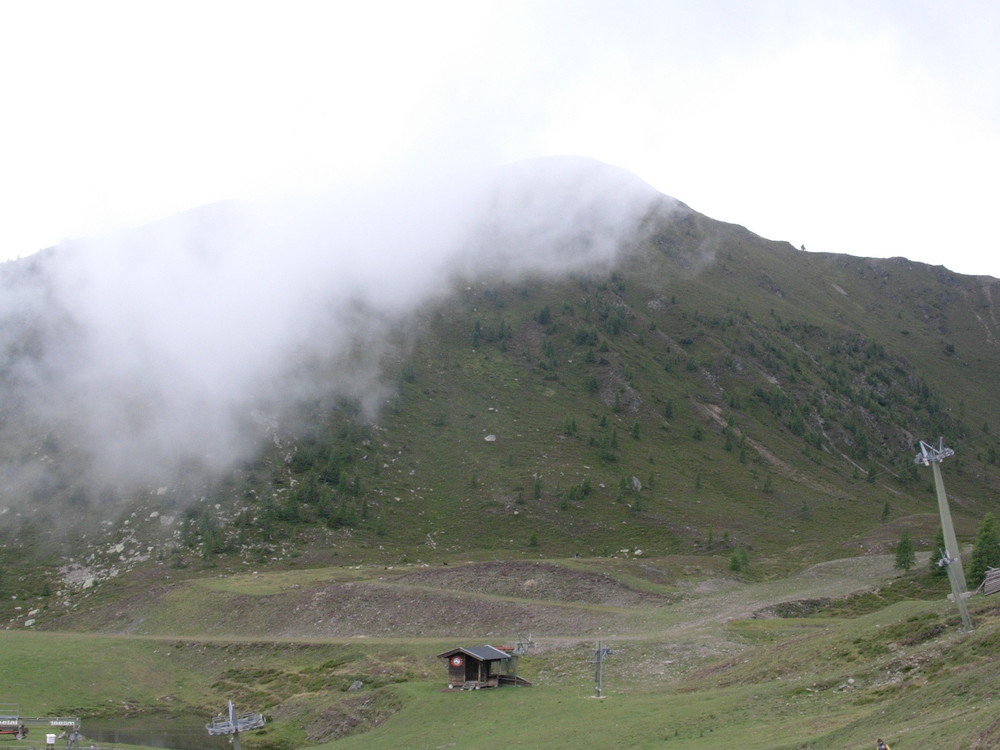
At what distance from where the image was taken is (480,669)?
59.7 meters

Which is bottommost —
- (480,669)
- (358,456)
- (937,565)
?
(937,565)

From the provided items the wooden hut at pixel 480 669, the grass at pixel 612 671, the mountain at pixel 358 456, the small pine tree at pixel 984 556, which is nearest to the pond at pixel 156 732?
the grass at pixel 612 671

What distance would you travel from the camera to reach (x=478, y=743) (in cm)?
4597

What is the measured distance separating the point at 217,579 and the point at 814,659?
7938 centimetres

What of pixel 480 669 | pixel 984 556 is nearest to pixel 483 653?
pixel 480 669

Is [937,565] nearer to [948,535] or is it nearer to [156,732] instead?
[948,535]

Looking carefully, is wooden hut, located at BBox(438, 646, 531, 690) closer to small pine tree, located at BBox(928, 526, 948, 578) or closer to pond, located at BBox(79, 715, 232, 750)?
pond, located at BBox(79, 715, 232, 750)

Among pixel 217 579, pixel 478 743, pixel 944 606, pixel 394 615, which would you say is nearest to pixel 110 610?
pixel 217 579

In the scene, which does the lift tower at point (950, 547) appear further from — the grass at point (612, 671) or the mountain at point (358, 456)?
the mountain at point (358, 456)

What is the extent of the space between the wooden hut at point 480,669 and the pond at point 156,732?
1632 centimetres

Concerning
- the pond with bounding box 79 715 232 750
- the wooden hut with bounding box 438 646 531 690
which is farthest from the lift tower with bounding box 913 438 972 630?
the pond with bounding box 79 715 232 750

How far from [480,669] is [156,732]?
80.8 feet

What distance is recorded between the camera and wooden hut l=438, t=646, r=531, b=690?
195 ft

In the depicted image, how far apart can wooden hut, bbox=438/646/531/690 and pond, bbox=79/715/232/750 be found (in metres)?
16.3
